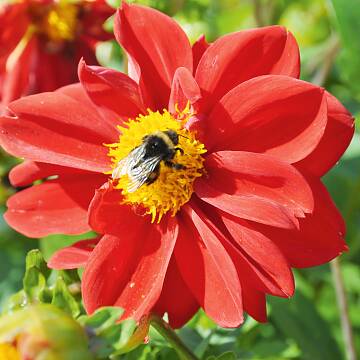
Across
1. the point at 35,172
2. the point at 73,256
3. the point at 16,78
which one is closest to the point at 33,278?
the point at 73,256

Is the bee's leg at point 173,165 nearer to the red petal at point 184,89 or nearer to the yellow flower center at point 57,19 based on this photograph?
the red petal at point 184,89

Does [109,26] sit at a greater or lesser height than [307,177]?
lesser

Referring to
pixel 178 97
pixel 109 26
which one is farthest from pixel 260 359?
pixel 109 26

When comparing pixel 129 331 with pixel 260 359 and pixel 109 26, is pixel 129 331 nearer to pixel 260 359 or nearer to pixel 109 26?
pixel 260 359

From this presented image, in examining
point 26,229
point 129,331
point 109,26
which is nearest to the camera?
point 129,331

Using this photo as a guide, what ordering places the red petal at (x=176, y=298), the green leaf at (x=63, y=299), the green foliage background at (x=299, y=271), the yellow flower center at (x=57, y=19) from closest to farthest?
the green leaf at (x=63, y=299)
the red petal at (x=176, y=298)
the green foliage background at (x=299, y=271)
the yellow flower center at (x=57, y=19)

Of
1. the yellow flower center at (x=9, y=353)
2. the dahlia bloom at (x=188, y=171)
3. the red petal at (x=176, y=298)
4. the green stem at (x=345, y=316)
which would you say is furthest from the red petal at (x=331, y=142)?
the green stem at (x=345, y=316)

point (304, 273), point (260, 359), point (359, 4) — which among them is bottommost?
point (304, 273)
